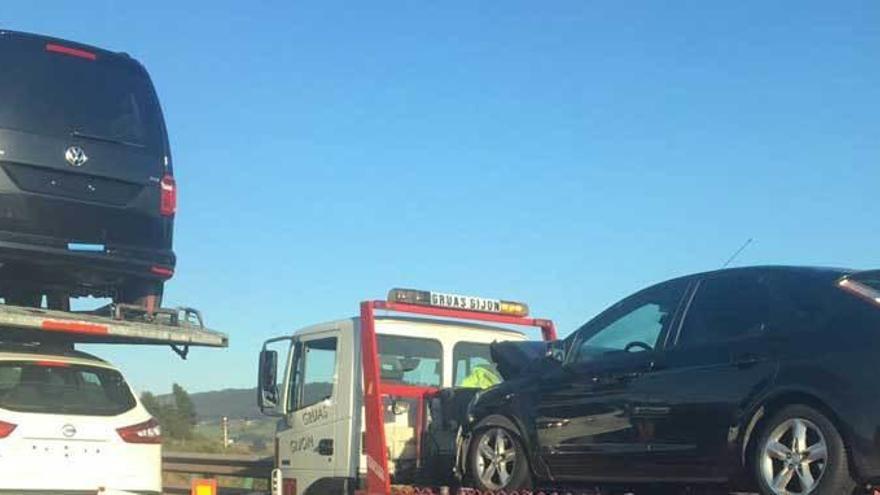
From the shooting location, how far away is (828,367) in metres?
5.63

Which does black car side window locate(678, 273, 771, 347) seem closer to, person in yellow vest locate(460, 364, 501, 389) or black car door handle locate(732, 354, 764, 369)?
black car door handle locate(732, 354, 764, 369)

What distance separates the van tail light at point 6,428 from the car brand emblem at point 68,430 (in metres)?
0.33

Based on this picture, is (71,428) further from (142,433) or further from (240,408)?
(240,408)

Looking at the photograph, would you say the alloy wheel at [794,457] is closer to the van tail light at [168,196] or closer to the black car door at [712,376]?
the black car door at [712,376]

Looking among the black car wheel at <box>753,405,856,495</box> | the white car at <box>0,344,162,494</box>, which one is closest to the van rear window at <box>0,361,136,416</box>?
the white car at <box>0,344,162,494</box>

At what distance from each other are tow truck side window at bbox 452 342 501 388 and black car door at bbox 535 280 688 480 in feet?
6.57

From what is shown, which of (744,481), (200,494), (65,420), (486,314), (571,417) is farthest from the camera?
(486,314)

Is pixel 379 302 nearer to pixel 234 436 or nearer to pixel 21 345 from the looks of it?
pixel 21 345

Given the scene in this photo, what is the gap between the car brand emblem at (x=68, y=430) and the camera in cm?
773

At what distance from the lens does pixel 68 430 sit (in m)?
7.75

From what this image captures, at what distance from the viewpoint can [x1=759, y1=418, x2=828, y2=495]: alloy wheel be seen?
5.54 m

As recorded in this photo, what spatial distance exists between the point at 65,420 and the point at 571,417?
345 centimetres

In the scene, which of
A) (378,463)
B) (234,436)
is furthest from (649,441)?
(234,436)

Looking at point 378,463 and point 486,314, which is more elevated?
point 486,314
